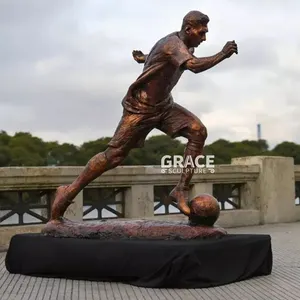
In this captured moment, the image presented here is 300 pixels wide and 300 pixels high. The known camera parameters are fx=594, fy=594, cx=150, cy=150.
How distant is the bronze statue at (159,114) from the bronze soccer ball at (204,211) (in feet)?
0.34

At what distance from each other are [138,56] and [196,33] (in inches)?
35.2

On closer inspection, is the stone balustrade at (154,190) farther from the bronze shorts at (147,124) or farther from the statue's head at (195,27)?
the statue's head at (195,27)

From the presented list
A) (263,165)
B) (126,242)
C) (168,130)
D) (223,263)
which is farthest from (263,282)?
(263,165)

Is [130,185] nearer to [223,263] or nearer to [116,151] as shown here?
[116,151]

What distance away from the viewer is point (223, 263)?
528 cm

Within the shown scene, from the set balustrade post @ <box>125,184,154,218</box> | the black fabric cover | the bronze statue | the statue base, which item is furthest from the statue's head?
balustrade post @ <box>125,184,154,218</box>

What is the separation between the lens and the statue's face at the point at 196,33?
18.2 feet

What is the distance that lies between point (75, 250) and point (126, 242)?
1.78 ft

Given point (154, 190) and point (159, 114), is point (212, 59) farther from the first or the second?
point (154, 190)

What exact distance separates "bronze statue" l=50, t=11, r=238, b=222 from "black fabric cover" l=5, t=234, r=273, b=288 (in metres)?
0.56

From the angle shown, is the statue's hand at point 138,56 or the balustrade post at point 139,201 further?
the balustrade post at point 139,201

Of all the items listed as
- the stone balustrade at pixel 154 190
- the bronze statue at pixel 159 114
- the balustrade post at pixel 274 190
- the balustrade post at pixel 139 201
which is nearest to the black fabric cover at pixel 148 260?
the bronze statue at pixel 159 114

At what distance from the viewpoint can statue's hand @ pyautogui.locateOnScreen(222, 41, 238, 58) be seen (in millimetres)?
5012

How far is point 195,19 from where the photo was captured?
5.55 meters
